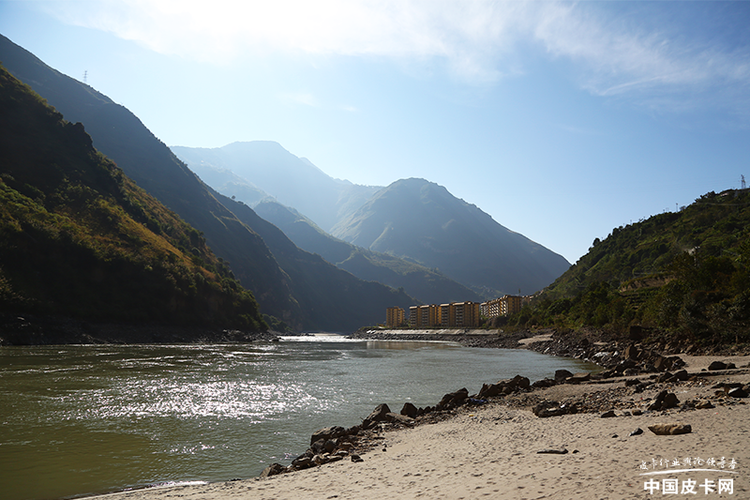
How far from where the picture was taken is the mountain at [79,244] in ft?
205

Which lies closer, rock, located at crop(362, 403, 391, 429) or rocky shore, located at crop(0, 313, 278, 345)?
rock, located at crop(362, 403, 391, 429)

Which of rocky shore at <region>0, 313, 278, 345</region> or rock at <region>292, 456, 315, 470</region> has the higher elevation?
rock at <region>292, 456, 315, 470</region>

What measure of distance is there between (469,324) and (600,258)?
5629 cm

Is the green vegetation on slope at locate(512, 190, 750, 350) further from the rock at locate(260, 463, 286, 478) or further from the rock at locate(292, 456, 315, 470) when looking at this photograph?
the rock at locate(260, 463, 286, 478)

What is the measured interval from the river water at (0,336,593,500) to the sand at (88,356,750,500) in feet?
8.84

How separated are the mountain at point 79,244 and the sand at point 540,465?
60.4m

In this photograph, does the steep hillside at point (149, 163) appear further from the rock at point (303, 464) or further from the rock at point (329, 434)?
the rock at point (303, 464)

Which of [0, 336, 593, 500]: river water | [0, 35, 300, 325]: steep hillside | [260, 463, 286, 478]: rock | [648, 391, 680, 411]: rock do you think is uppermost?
[0, 35, 300, 325]: steep hillside

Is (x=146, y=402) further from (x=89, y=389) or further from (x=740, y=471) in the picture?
(x=740, y=471)

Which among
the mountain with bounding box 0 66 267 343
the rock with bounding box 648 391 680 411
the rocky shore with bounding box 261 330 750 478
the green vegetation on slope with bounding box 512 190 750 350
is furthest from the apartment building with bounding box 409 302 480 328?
the rock with bounding box 648 391 680 411

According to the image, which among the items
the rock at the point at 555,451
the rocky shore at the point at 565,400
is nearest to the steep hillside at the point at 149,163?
the rocky shore at the point at 565,400

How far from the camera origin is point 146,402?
21625mm

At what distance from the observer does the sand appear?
666cm

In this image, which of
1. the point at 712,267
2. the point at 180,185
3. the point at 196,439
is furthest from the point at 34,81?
the point at 712,267
